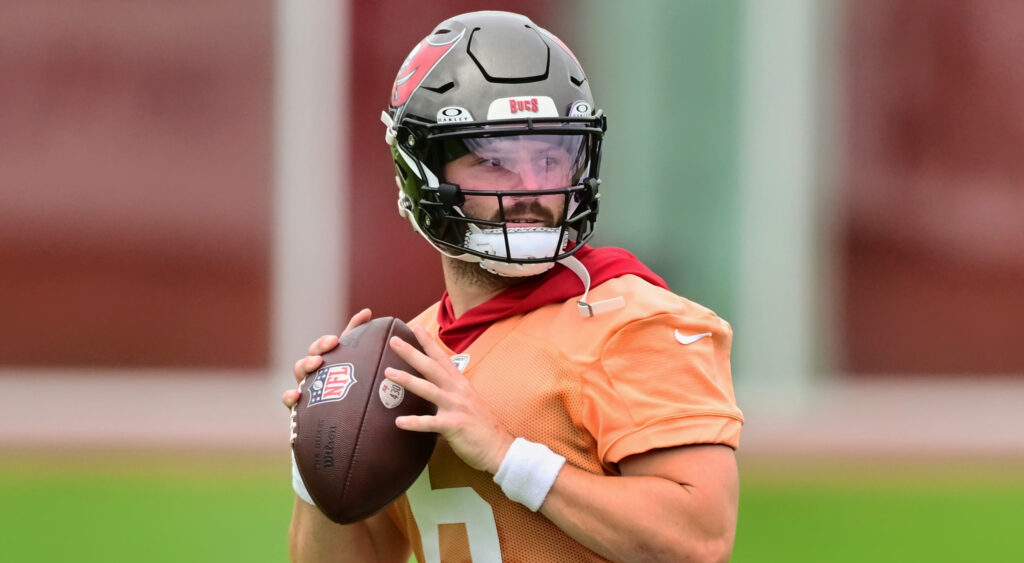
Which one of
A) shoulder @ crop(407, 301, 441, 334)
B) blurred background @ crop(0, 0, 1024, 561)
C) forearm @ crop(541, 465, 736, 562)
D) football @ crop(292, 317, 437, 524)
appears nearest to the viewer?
forearm @ crop(541, 465, 736, 562)

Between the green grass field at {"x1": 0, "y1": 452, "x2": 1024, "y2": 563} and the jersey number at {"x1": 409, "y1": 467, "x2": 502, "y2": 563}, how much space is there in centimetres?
217

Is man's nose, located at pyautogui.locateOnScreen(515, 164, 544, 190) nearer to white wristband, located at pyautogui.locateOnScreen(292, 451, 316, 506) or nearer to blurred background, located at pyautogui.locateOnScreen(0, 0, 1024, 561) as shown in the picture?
white wristband, located at pyautogui.locateOnScreen(292, 451, 316, 506)

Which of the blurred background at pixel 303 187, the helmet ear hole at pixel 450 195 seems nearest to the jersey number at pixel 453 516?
the helmet ear hole at pixel 450 195

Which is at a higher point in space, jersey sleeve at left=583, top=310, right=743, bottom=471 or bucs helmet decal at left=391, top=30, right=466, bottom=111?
bucs helmet decal at left=391, top=30, right=466, bottom=111

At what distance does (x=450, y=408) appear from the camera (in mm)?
1734

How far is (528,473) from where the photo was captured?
5.64 feet

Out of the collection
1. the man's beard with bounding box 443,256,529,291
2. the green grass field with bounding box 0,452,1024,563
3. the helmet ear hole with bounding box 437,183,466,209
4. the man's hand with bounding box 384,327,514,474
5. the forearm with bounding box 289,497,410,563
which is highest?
the helmet ear hole with bounding box 437,183,466,209

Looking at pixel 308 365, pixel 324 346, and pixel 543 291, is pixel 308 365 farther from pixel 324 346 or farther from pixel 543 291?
pixel 543 291

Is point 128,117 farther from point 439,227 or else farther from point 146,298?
point 439,227

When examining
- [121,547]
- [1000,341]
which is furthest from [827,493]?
[121,547]

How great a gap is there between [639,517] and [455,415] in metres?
0.31

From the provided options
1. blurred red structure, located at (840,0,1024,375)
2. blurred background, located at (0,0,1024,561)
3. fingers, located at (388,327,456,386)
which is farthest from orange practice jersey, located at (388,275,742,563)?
blurred red structure, located at (840,0,1024,375)

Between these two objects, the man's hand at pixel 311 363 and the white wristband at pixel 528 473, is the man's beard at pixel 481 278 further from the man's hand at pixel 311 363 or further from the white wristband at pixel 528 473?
the white wristband at pixel 528 473

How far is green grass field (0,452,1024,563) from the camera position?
399 centimetres
